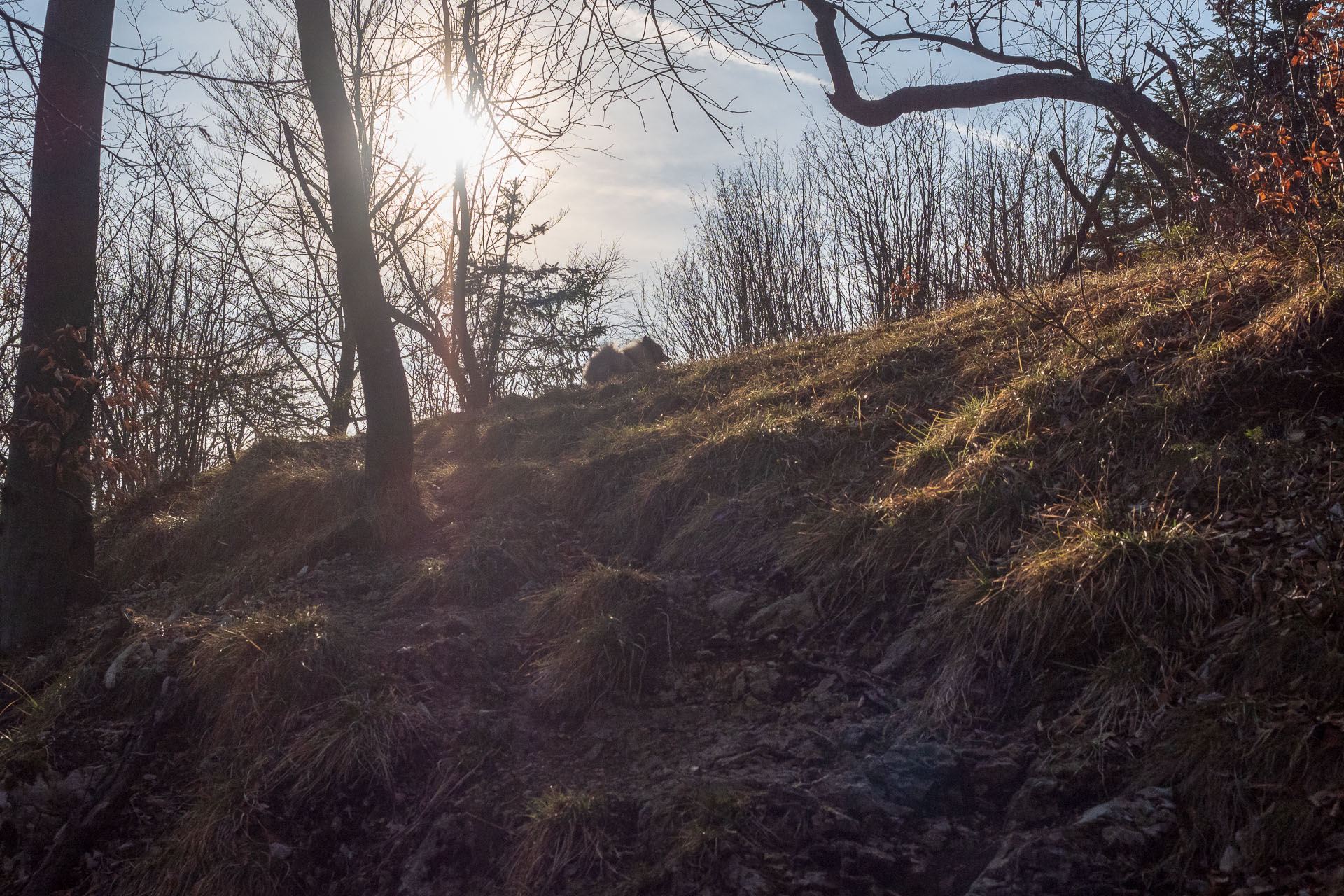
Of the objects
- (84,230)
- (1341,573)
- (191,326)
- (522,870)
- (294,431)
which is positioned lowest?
(522,870)

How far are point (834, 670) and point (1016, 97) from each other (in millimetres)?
3979

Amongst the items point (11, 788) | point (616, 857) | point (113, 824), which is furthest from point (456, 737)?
point (11, 788)

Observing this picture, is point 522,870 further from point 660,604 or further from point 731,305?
point 731,305

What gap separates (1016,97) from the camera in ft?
16.3

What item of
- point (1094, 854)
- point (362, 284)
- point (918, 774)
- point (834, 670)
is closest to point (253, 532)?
point (362, 284)

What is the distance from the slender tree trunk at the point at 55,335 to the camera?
4094 millimetres

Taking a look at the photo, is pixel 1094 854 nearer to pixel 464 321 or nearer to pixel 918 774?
pixel 918 774

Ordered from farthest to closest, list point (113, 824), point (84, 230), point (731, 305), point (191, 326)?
point (731, 305)
point (191, 326)
point (84, 230)
point (113, 824)

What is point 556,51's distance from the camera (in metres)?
3.37

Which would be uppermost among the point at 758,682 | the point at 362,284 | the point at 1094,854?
the point at 362,284

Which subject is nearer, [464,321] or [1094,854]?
[1094,854]

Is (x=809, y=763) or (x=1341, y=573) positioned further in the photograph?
(x=809, y=763)

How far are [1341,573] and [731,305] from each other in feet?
33.7

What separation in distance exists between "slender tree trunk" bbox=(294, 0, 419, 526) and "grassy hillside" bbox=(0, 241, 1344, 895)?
1.39ft
